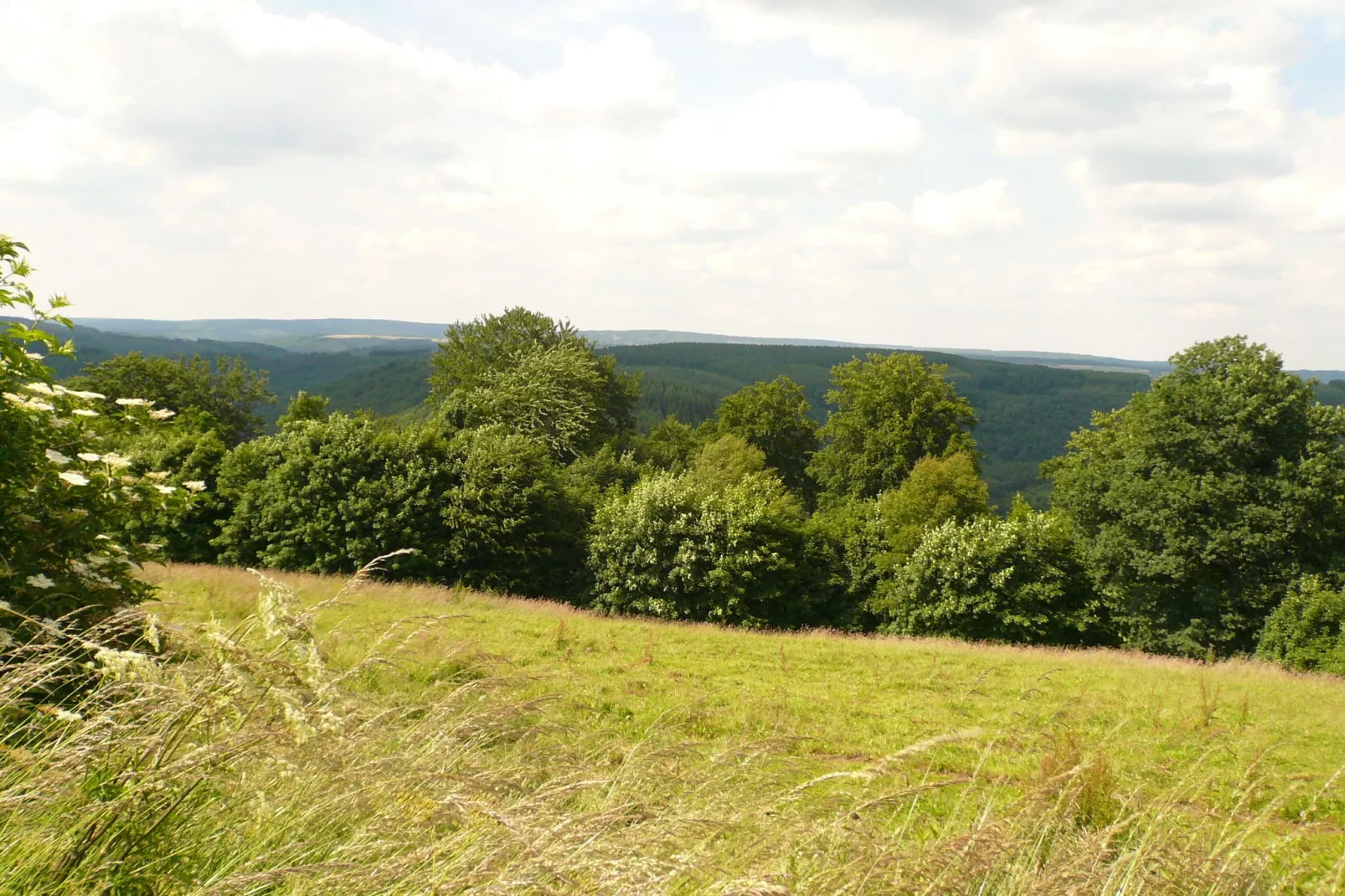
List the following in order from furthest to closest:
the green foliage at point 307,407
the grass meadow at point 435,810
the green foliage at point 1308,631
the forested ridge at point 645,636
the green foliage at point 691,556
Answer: the green foliage at point 307,407
the green foliage at point 691,556
the green foliage at point 1308,631
the forested ridge at point 645,636
the grass meadow at point 435,810

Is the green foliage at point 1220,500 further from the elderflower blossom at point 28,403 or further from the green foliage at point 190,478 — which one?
the green foliage at point 190,478

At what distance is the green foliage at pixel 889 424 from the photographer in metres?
48.3

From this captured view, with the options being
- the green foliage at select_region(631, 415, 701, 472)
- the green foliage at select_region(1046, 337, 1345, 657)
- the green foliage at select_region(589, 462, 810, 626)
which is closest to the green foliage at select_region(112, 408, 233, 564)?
the green foliage at select_region(589, 462, 810, 626)

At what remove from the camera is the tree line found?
3041 cm

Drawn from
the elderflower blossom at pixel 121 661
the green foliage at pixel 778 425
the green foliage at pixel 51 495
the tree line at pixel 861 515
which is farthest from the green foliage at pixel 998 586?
the elderflower blossom at pixel 121 661

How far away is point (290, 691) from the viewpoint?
3.25 m

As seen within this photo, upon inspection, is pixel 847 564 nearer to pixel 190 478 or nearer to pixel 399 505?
pixel 399 505

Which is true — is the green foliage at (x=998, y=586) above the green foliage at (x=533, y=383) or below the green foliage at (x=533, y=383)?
below

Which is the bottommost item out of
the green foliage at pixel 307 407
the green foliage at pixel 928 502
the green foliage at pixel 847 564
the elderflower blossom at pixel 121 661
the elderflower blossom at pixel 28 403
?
the green foliage at pixel 847 564

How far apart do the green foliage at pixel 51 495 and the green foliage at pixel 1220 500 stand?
32477 mm

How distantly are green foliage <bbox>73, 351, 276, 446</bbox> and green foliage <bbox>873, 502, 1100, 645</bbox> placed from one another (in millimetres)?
36514

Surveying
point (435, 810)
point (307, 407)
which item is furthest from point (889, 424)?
point (435, 810)

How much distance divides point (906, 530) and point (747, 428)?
17.7 meters

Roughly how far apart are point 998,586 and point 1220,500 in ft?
27.3
